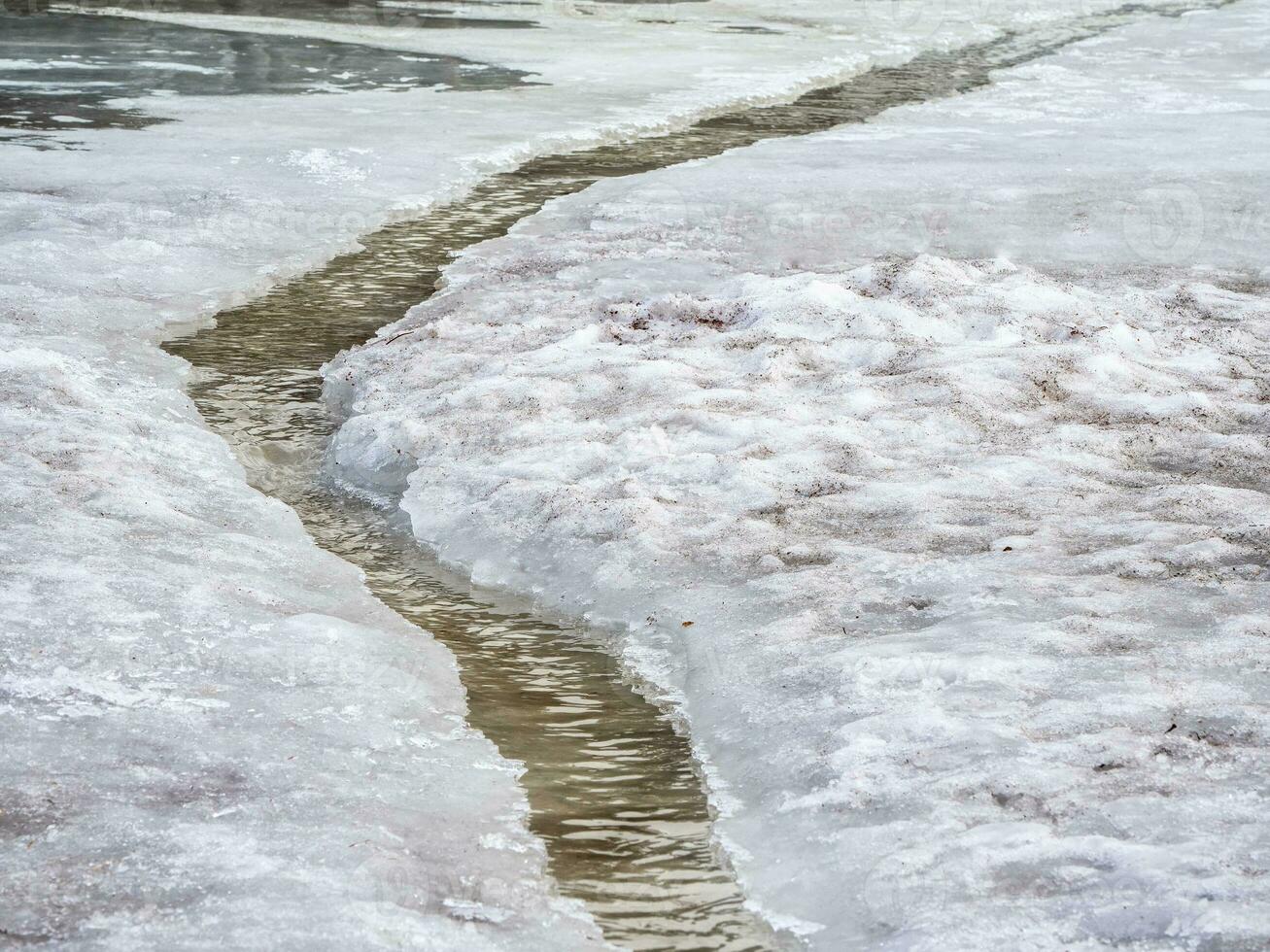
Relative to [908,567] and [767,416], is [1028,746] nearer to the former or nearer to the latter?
→ [908,567]

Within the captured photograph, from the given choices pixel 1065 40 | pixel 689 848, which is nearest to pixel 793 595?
pixel 689 848

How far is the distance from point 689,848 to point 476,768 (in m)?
0.57

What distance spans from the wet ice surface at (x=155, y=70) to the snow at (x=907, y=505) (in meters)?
4.91

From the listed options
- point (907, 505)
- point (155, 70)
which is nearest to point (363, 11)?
point (155, 70)

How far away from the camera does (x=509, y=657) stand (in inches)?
163

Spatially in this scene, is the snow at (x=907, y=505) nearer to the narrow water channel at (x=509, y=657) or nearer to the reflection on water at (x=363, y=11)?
the narrow water channel at (x=509, y=657)

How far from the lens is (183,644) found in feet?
12.7

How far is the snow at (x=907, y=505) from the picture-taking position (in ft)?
9.98

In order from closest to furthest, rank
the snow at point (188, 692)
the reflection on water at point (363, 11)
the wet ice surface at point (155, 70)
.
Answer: the snow at point (188, 692) < the wet ice surface at point (155, 70) < the reflection on water at point (363, 11)

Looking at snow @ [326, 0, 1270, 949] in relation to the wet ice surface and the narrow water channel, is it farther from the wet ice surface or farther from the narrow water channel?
the wet ice surface

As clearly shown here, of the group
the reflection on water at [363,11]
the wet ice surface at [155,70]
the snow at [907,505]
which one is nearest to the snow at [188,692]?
the snow at [907,505]

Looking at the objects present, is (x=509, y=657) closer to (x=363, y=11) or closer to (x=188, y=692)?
(x=188, y=692)

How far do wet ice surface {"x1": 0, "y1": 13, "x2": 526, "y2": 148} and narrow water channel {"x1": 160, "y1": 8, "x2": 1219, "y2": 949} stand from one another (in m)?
4.37

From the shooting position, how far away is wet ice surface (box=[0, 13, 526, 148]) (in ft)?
40.0
